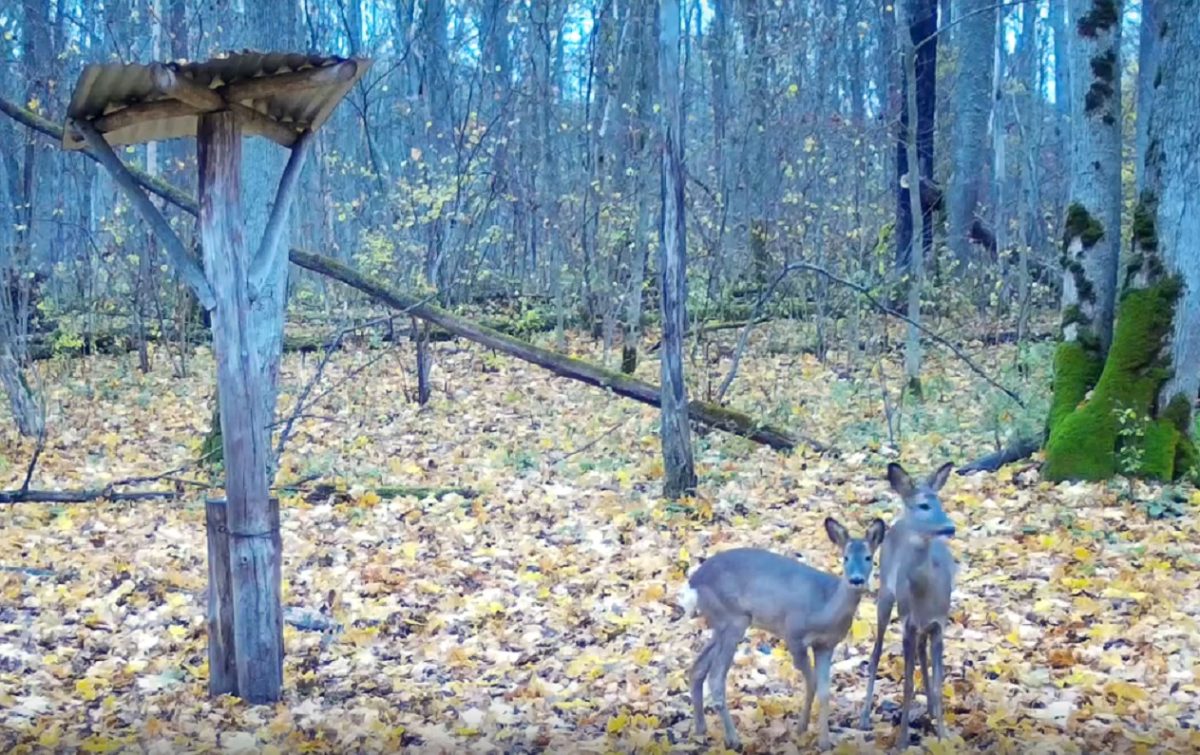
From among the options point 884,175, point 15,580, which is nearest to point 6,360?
point 15,580

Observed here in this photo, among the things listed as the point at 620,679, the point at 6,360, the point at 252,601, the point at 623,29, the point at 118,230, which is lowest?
the point at 620,679

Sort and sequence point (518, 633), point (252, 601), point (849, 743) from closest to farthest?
point (849, 743)
point (252, 601)
point (518, 633)

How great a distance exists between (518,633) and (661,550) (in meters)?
1.81

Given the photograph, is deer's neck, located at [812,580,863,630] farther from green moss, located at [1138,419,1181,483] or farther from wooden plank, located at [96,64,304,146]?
green moss, located at [1138,419,1181,483]

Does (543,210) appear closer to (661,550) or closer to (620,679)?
(661,550)

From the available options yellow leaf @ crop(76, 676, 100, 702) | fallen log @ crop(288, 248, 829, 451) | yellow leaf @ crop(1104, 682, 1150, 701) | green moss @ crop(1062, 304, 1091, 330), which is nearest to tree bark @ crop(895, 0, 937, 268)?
fallen log @ crop(288, 248, 829, 451)

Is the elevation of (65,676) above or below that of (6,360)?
below

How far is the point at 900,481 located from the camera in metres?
5.45

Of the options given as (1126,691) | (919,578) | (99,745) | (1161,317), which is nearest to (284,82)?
(99,745)

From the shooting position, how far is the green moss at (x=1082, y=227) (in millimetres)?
10523

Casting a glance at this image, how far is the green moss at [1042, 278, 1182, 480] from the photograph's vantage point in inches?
374

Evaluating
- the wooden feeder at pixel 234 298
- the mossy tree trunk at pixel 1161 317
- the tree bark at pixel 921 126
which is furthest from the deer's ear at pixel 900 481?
the tree bark at pixel 921 126

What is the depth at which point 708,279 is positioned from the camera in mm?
17016

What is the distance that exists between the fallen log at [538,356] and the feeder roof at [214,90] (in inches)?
209
